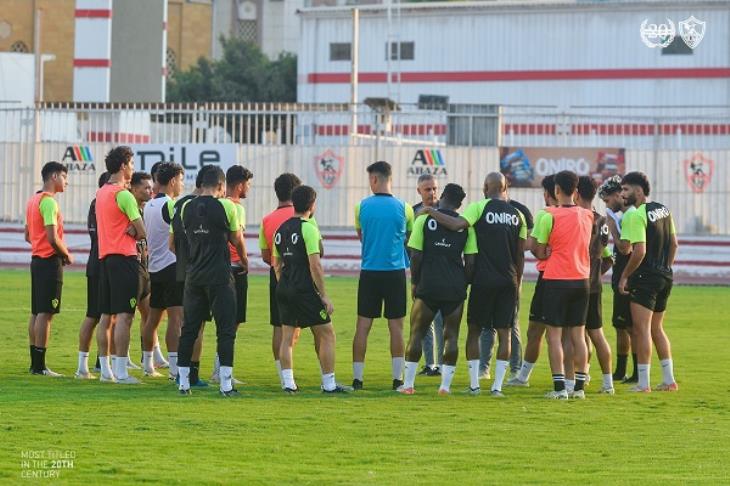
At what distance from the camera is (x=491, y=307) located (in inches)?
545

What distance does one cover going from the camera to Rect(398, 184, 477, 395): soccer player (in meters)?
13.7

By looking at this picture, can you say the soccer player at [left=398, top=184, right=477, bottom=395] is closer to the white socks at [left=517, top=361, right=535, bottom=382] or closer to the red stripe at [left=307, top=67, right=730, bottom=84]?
the white socks at [left=517, top=361, right=535, bottom=382]

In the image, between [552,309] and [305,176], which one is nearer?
[552,309]

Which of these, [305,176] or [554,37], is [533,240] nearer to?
[305,176]

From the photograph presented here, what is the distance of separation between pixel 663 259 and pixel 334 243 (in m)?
19.8

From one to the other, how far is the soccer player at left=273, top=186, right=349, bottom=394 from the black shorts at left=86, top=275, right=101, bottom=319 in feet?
7.24

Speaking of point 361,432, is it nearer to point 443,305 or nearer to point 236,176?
point 443,305

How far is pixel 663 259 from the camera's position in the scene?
47.5ft

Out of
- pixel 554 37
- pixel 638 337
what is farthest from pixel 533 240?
pixel 554 37

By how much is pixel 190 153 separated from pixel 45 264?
61.1 feet

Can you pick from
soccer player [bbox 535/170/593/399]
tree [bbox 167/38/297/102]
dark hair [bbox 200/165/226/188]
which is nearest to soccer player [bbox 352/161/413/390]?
soccer player [bbox 535/170/593/399]

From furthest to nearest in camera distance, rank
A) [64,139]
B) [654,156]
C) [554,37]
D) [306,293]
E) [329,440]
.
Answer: [554,37] → [64,139] → [654,156] → [306,293] → [329,440]

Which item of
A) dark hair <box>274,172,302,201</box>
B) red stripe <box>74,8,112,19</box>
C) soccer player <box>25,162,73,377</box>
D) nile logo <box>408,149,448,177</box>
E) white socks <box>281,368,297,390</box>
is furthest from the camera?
red stripe <box>74,8,112,19</box>

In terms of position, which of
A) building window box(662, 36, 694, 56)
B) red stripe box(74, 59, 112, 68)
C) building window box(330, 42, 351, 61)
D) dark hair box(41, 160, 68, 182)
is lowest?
dark hair box(41, 160, 68, 182)
